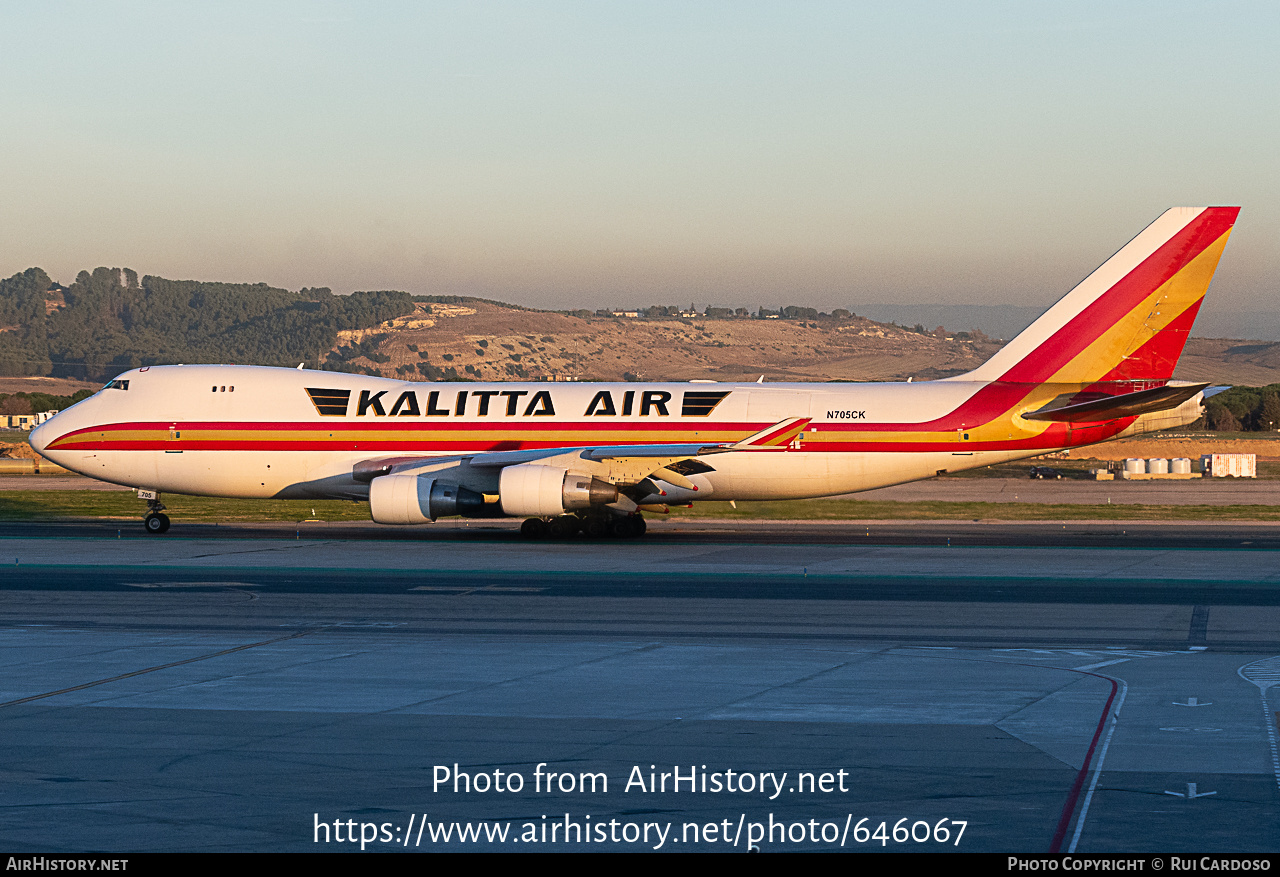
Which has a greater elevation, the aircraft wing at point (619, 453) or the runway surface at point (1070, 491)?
the aircraft wing at point (619, 453)

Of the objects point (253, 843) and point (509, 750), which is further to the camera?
point (509, 750)

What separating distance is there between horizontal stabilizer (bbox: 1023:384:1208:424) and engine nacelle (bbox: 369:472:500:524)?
1613cm

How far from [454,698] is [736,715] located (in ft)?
10.5

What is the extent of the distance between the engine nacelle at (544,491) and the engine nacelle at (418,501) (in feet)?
3.73

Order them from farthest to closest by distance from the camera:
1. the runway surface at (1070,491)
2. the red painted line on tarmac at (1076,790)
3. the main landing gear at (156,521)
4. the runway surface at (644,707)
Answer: the runway surface at (1070,491) → the main landing gear at (156,521) → the runway surface at (644,707) → the red painted line on tarmac at (1076,790)

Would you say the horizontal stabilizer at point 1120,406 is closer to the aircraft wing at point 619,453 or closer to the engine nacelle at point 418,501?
the aircraft wing at point 619,453

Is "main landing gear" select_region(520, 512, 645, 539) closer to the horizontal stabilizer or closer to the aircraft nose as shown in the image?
the horizontal stabilizer

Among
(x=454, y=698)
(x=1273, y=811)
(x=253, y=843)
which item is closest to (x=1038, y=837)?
(x=1273, y=811)

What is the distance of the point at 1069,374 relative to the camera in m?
36.9

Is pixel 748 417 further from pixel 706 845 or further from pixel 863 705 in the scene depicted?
pixel 706 845

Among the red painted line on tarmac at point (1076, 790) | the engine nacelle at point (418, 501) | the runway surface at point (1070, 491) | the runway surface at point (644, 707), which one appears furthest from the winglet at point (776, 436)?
the red painted line on tarmac at point (1076, 790)

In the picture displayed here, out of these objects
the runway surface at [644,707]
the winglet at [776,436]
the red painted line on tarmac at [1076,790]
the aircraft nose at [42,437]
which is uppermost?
the winglet at [776,436]

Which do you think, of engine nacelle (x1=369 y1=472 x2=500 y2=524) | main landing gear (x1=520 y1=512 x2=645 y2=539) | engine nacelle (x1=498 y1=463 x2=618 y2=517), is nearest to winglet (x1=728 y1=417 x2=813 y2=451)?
main landing gear (x1=520 y1=512 x2=645 y2=539)

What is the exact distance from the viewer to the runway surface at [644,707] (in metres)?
9.34
